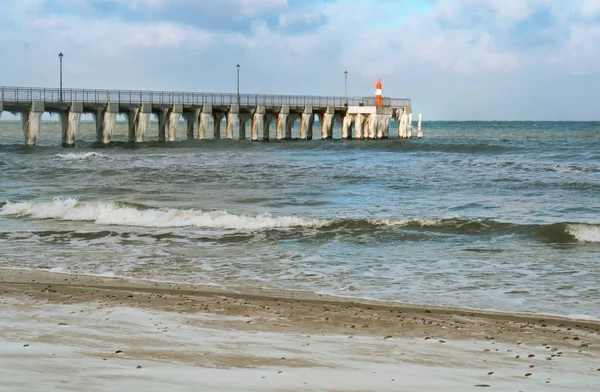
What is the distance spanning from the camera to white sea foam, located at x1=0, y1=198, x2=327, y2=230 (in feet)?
61.3

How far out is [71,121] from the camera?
50.5 m

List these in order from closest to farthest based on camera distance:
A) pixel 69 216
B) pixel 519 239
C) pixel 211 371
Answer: pixel 211 371, pixel 519 239, pixel 69 216

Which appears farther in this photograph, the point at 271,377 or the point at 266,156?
the point at 266,156

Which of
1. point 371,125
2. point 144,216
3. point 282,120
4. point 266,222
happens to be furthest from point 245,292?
point 371,125

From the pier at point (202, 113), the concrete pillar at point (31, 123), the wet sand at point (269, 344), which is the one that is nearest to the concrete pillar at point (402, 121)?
the pier at point (202, 113)

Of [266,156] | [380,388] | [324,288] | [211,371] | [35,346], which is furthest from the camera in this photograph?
[266,156]

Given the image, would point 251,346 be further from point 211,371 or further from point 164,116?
point 164,116

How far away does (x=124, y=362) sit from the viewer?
20.9 ft

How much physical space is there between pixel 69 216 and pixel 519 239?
11081mm

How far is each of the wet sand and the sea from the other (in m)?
1.20

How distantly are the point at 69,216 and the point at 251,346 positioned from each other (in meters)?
14.5

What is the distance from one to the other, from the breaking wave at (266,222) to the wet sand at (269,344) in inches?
288

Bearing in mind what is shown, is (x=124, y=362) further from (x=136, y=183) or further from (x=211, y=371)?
(x=136, y=183)

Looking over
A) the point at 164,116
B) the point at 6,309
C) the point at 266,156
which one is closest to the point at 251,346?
the point at 6,309
